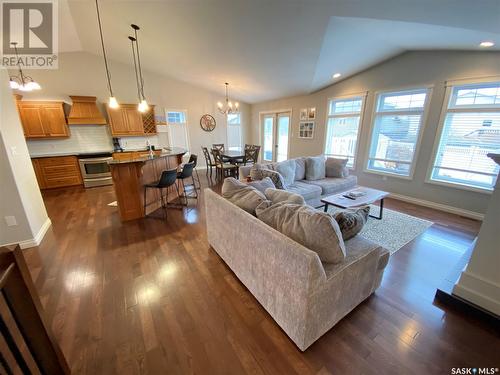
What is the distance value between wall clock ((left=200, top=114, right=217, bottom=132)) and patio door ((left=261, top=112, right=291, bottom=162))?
1921 mm

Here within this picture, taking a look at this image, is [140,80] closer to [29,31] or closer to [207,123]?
[207,123]

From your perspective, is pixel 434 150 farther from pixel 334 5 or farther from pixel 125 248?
pixel 125 248

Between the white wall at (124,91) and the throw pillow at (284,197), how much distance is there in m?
5.41

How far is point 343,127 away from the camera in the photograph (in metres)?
5.21

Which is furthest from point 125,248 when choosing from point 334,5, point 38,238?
point 334,5

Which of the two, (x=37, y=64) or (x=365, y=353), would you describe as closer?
(x=365, y=353)

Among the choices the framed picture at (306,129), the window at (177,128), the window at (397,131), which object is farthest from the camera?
the window at (177,128)

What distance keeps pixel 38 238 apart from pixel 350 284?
3842mm

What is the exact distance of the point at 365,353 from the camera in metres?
1.38

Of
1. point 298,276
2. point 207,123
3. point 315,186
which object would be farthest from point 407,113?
point 207,123

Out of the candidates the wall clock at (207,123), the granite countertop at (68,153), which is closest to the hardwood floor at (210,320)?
the granite countertop at (68,153)

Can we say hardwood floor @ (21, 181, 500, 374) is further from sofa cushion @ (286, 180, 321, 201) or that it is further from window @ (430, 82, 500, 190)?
window @ (430, 82, 500, 190)

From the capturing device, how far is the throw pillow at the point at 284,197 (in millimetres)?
1818

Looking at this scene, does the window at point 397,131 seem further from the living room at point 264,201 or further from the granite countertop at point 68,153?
the granite countertop at point 68,153
